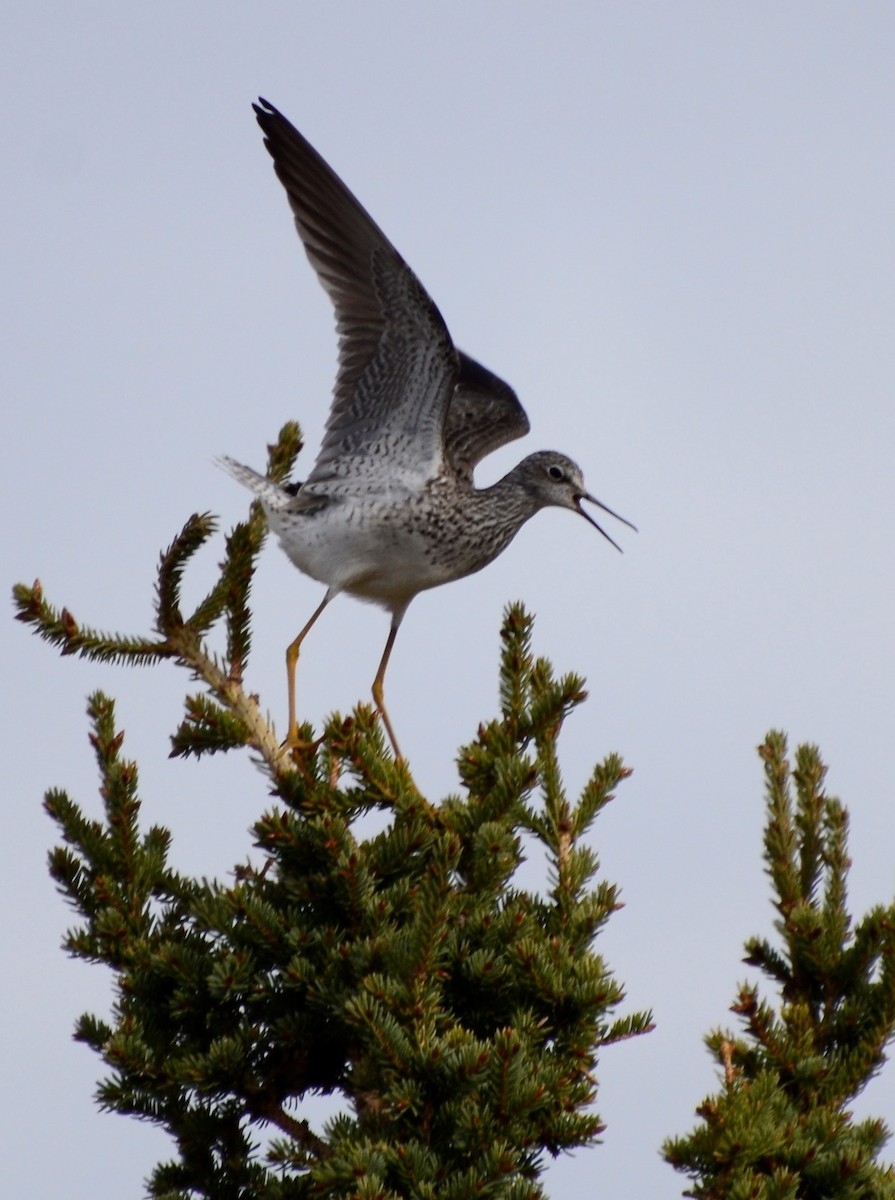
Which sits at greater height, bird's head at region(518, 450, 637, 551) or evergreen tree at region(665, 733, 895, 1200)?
bird's head at region(518, 450, 637, 551)

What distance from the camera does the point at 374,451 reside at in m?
8.65

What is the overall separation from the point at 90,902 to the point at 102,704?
0.64 meters

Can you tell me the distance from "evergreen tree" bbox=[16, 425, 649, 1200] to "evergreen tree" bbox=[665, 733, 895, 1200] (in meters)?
0.36

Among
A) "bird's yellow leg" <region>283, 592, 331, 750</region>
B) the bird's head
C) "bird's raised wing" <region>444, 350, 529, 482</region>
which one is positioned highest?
"bird's raised wing" <region>444, 350, 529, 482</region>

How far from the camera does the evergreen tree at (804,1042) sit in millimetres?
3996

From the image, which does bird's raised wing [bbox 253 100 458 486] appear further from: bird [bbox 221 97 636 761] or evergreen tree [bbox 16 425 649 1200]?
evergreen tree [bbox 16 425 649 1200]

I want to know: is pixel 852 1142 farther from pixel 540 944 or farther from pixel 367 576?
pixel 367 576

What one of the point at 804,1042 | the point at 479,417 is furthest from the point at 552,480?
the point at 804,1042

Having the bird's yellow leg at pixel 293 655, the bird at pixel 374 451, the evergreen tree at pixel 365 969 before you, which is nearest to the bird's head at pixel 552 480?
Result: the bird at pixel 374 451

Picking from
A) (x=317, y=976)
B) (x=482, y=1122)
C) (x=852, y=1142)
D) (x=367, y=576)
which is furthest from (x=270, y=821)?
(x=367, y=576)

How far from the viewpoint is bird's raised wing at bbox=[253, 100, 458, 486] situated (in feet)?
27.0

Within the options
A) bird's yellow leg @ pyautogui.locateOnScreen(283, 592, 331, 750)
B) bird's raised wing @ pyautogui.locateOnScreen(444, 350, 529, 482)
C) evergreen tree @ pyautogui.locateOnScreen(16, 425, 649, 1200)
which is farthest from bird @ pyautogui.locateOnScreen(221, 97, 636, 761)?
evergreen tree @ pyautogui.locateOnScreen(16, 425, 649, 1200)

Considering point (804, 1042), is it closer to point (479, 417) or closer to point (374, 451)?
point (374, 451)

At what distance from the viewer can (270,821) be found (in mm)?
4508
